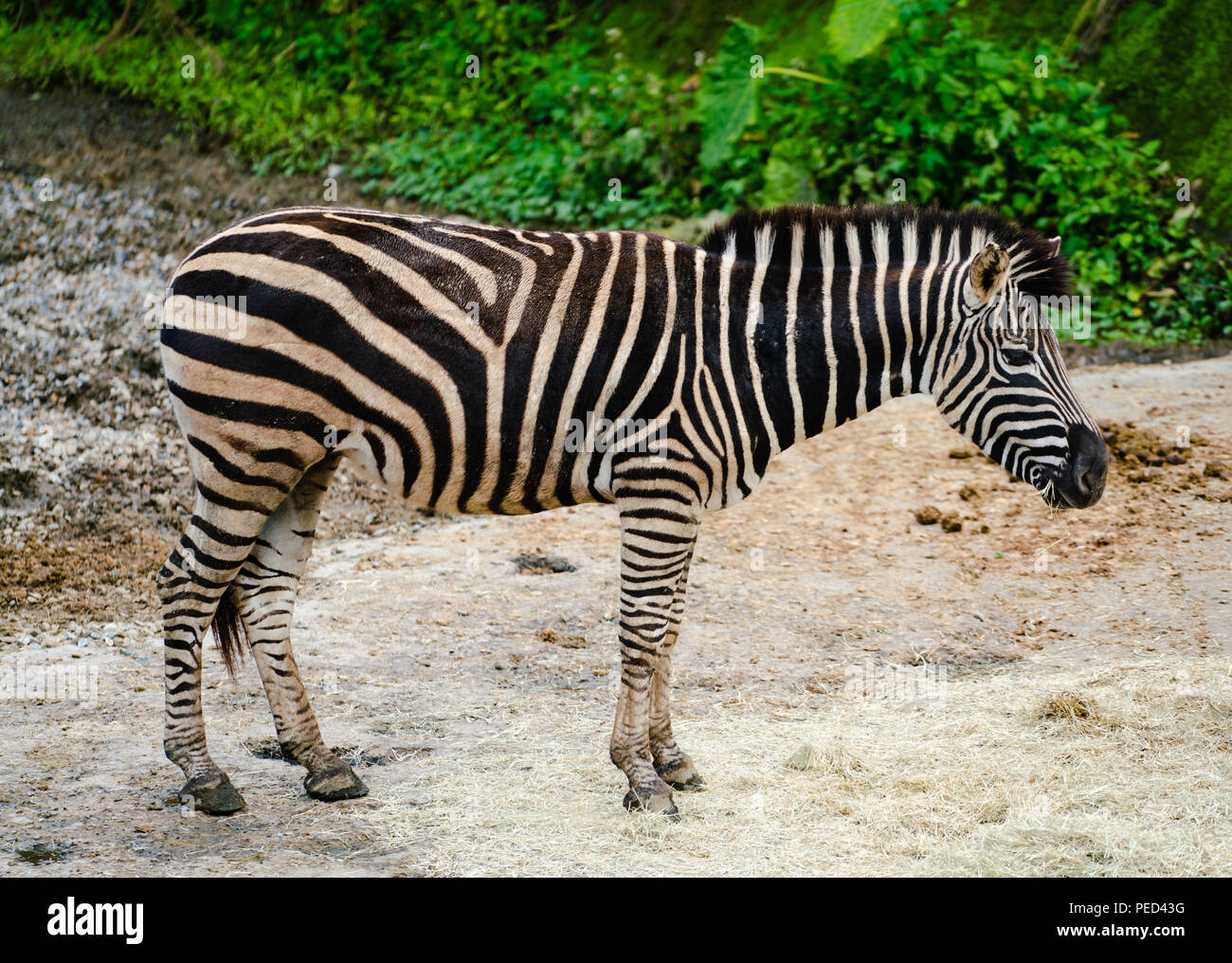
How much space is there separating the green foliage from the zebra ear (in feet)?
16.2

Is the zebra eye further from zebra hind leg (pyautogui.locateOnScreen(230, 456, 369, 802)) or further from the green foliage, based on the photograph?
the green foliage

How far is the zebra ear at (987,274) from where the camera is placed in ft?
15.5

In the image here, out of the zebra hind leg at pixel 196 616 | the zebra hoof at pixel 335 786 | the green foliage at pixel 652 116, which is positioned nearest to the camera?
the zebra hind leg at pixel 196 616

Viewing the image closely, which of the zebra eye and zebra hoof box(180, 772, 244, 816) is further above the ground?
the zebra eye

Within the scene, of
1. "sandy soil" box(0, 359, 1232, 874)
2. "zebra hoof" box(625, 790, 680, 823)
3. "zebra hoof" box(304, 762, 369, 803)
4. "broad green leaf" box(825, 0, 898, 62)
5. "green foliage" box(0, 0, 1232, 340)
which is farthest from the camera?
"green foliage" box(0, 0, 1232, 340)

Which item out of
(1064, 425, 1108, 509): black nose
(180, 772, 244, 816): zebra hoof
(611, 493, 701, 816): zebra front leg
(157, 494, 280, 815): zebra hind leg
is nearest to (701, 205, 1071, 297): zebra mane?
(1064, 425, 1108, 509): black nose

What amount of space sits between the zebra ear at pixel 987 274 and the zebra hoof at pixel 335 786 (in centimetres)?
338

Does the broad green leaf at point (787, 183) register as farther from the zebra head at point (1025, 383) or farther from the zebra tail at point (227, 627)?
the zebra tail at point (227, 627)

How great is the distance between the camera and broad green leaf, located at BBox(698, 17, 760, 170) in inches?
473

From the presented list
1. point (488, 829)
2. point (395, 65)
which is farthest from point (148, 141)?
point (488, 829)

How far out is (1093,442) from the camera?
4871 mm

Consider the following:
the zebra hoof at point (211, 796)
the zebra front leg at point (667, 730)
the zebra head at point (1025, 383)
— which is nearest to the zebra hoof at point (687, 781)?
the zebra front leg at point (667, 730)

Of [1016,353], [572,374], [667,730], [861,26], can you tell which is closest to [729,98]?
[861,26]
